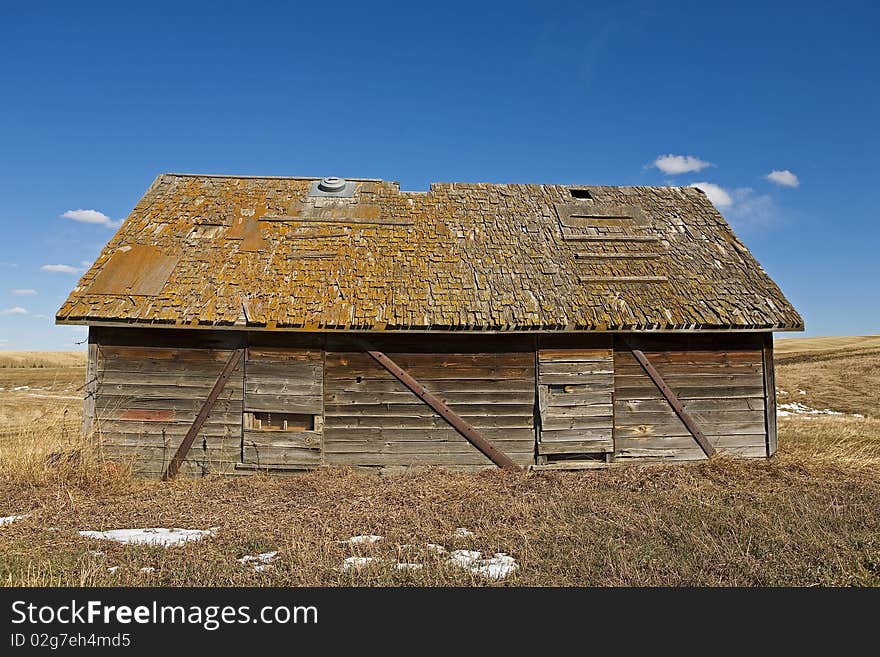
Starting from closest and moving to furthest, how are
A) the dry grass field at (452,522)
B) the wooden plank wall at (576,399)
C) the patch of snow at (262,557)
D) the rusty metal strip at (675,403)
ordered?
1. the dry grass field at (452,522)
2. the patch of snow at (262,557)
3. the wooden plank wall at (576,399)
4. the rusty metal strip at (675,403)

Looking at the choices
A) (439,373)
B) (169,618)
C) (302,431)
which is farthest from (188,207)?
(169,618)

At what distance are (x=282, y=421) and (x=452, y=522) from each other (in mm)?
3994

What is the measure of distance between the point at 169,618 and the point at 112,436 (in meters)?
6.26

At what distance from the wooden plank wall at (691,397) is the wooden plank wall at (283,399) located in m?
5.13

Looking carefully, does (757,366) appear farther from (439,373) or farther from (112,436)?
(112,436)

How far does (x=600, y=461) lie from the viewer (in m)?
9.82

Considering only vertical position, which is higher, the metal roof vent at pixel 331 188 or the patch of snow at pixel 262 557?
the metal roof vent at pixel 331 188

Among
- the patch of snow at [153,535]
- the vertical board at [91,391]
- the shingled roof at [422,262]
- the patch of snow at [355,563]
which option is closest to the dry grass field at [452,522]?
the patch of snow at [355,563]

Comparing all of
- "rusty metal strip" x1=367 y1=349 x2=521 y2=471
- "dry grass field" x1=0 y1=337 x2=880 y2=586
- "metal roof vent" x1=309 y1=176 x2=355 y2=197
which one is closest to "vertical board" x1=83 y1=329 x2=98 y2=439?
"dry grass field" x1=0 y1=337 x2=880 y2=586

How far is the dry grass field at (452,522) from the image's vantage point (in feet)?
16.3

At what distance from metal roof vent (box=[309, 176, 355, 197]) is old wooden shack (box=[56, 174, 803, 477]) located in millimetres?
1955

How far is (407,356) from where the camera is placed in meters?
9.55

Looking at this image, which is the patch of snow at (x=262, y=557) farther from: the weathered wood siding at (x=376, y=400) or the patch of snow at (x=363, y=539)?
the weathered wood siding at (x=376, y=400)

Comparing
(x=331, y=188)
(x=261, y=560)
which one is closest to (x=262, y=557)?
(x=261, y=560)
